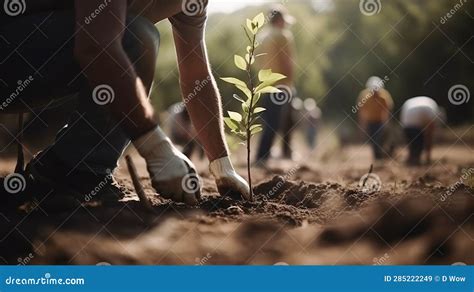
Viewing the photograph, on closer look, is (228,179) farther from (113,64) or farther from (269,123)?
(269,123)

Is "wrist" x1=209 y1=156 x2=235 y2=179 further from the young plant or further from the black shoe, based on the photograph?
the black shoe

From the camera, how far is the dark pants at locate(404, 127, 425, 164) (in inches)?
193

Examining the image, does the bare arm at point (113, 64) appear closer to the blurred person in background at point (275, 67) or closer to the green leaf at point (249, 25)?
the green leaf at point (249, 25)

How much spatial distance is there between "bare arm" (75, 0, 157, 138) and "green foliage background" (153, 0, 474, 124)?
911 millimetres

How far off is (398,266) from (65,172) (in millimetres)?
1250

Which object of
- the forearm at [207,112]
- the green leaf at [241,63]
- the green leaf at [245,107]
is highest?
the green leaf at [241,63]

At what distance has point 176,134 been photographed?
612 cm

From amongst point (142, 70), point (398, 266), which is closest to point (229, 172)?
point (142, 70)

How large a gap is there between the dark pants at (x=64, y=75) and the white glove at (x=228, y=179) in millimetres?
364

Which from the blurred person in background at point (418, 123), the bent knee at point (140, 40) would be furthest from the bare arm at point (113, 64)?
the blurred person in background at point (418, 123)

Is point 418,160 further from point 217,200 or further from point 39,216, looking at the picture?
point 39,216

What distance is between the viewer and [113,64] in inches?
67.6

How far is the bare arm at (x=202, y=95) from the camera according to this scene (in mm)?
2240

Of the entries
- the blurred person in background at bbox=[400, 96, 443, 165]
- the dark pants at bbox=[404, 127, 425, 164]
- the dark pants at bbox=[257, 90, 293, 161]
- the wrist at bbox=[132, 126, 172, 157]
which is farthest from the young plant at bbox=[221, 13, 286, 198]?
the blurred person in background at bbox=[400, 96, 443, 165]
